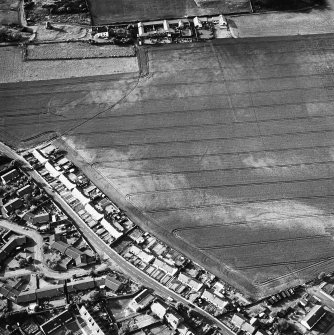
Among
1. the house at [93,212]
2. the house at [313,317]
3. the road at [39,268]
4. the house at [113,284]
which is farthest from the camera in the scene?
the house at [93,212]

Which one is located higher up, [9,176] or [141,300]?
[9,176]

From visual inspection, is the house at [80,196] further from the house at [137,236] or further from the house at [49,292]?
the house at [49,292]

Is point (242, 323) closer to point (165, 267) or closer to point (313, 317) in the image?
point (313, 317)

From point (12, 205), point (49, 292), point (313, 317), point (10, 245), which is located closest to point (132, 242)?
point (49, 292)

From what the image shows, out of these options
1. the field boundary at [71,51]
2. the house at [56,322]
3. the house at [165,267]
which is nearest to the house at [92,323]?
the house at [56,322]

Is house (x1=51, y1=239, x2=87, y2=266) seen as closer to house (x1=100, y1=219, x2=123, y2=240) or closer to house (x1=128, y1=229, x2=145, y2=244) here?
house (x1=100, y1=219, x2=123, y2=240)

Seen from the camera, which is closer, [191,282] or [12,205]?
[191,282]
